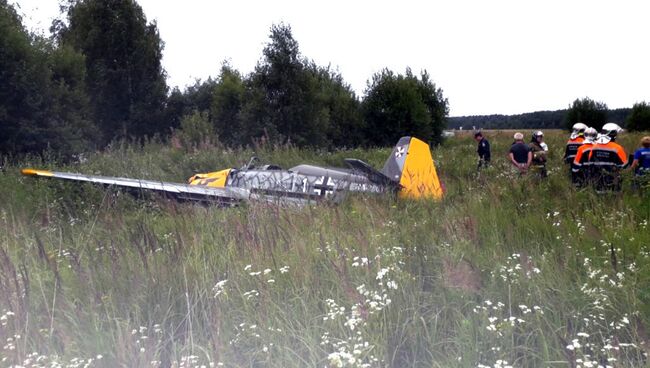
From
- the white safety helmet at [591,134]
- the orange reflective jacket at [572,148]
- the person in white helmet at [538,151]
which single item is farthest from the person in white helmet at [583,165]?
the person in white helmet at [538,151]

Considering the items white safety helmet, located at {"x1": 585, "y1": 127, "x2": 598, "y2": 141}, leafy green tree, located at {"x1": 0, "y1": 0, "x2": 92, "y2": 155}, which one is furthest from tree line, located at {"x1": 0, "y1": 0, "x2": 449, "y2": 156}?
white safety helmet, located at {"x1": 585, "y1": 127, "x2": 598, "y2": 141}

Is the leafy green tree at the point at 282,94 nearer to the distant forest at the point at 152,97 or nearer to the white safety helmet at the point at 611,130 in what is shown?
the distant forest at the point at 152,97

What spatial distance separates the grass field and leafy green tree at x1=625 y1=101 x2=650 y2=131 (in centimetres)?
5574

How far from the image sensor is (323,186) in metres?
7.79

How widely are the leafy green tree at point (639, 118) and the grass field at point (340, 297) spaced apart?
183 ft

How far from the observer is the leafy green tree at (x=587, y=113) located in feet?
175

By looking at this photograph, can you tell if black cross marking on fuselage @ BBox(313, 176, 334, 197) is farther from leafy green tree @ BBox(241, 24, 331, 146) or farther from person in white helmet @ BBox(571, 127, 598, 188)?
leafy green tree @ BBox(241, 24, 331, 146)

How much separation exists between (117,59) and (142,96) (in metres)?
2.52

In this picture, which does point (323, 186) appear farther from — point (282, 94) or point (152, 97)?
point (152, 97)

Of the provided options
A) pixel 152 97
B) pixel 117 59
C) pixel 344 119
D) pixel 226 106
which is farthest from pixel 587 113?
pixel 117 59

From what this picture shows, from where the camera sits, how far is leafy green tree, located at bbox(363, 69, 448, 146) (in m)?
38.8

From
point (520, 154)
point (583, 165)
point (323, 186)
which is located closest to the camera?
point (583, 165)

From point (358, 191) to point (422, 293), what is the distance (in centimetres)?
332

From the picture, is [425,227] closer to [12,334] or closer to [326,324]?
[326,324]
